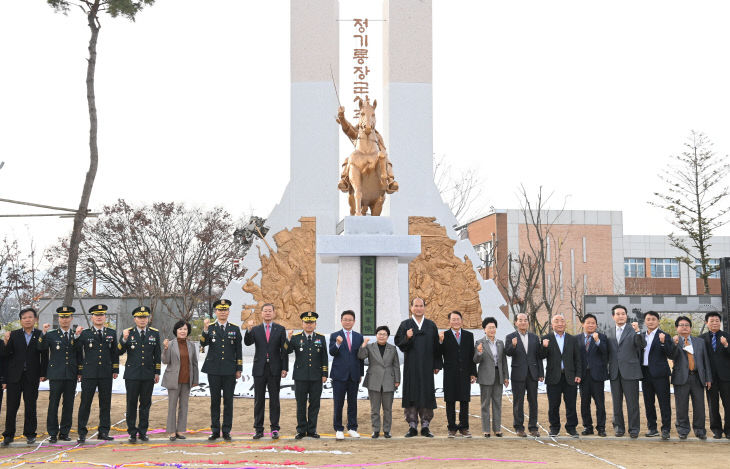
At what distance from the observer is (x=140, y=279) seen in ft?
66.3

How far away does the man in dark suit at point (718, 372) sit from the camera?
6719mm

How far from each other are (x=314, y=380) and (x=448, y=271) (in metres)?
8.11

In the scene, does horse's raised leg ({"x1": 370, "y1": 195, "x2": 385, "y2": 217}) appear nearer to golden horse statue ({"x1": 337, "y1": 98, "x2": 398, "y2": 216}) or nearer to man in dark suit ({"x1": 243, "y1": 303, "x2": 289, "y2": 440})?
golden horse statue ({"x1": 337, "y1": 98, "x2": 398, "y2": 216})

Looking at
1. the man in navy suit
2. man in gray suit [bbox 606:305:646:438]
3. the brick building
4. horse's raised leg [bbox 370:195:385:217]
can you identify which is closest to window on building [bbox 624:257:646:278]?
the brick building

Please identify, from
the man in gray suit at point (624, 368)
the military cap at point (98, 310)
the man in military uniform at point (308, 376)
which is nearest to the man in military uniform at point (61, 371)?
the military cap at point (98, 310)

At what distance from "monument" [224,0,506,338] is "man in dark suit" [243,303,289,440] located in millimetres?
6394

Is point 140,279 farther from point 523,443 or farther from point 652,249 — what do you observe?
point 652,249

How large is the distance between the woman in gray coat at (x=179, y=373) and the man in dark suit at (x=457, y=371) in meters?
2.44

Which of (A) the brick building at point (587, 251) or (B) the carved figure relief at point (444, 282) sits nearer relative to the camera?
(B) the carved figure relief at point (444, 282)

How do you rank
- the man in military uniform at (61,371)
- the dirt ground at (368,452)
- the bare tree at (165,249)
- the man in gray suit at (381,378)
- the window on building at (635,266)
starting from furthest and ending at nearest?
the window on building at (635,266) < the bare tree at (165,249) < the man in gray suit at (381,378) < the man in military uniform at (61,371) < the dirt ground at (368,452)

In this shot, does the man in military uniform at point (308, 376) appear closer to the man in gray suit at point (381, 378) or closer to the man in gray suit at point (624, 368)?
the man in gray suit at point (381, 378)

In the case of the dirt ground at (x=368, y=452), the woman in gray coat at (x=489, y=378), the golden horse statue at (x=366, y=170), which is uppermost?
the golden horse statue at (x=366, y=170)

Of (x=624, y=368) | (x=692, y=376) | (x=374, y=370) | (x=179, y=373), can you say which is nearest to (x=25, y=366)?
(x=179, y=373)

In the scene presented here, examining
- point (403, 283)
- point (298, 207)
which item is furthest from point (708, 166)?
point (298, 207)
